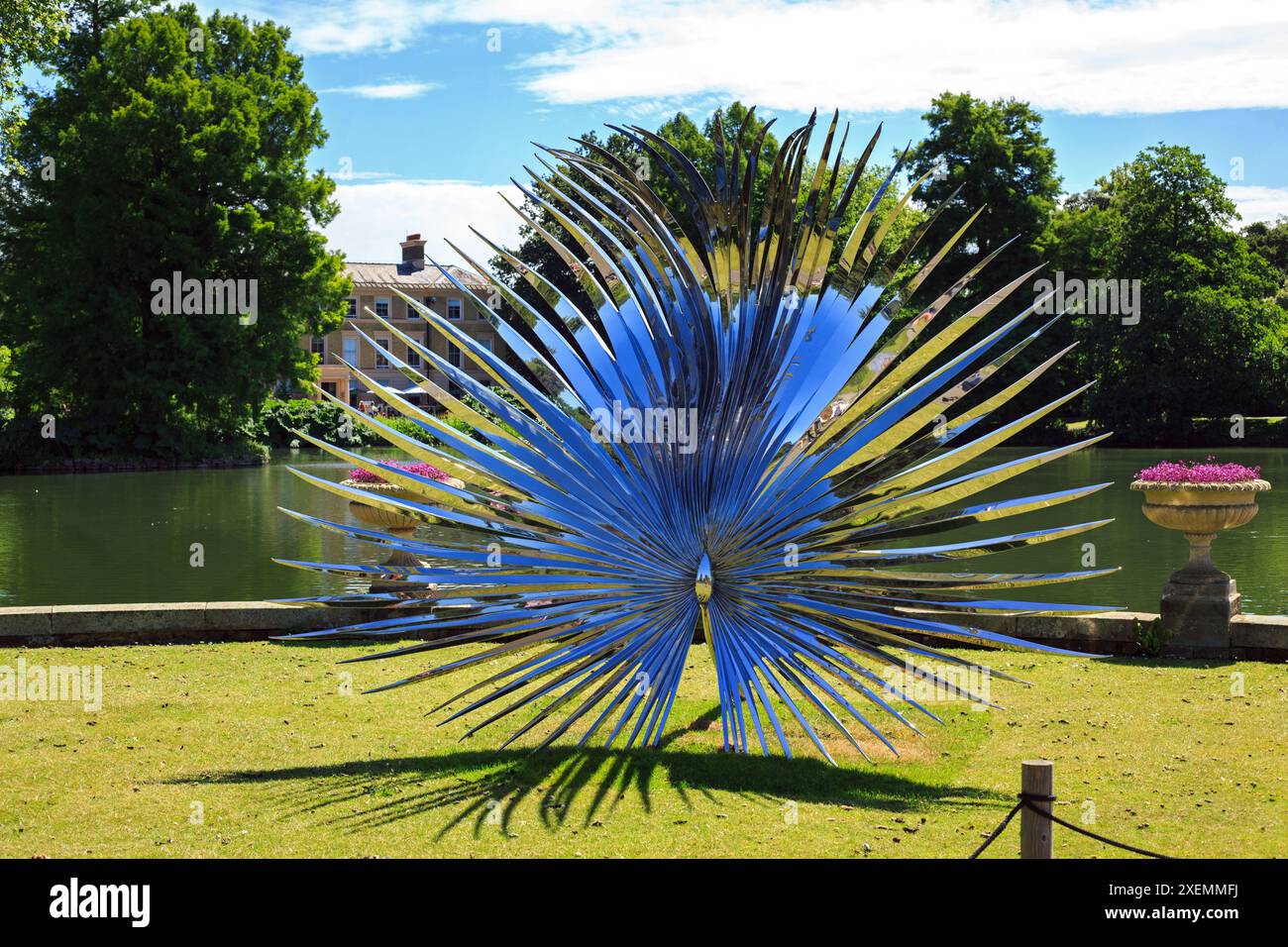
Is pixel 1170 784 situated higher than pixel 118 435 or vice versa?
pixel 118 435

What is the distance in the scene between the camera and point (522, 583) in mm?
7883

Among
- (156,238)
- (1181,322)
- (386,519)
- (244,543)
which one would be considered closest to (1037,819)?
(386,519)

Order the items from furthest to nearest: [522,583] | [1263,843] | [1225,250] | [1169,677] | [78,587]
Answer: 1. [1225,250]
2. [78,587]
3. [1169,677]
4. [522,583]
5. [1263,843]

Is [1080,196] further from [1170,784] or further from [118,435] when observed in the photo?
[1170,784]

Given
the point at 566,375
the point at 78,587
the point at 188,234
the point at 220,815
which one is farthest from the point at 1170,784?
the point at 188,234

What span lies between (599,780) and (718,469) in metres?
2.03

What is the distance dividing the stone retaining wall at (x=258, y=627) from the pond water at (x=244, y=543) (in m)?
2.09

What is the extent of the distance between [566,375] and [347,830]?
113 inches

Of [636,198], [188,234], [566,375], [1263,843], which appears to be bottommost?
[1263,843]

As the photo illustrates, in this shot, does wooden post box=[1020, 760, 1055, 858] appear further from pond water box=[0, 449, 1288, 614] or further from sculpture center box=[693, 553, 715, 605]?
pond water box=[0, 449, 1288, 614]

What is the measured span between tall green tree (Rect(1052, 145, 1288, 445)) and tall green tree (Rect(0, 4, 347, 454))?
3422cm

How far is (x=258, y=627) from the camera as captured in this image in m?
13.0

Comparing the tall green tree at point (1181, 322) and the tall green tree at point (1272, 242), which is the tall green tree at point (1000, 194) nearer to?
the tall green tree at point (1181, 322)

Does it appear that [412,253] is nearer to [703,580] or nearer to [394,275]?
[394,275]
